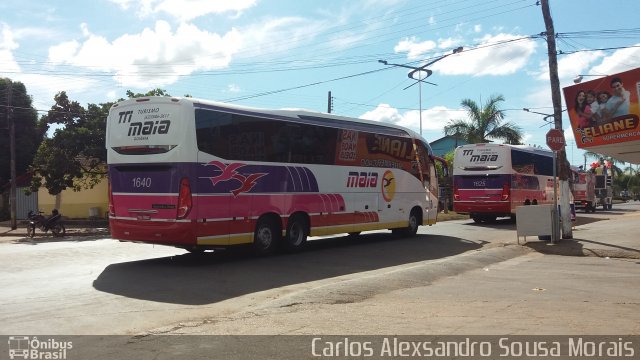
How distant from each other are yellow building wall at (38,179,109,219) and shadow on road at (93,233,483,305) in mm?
21074

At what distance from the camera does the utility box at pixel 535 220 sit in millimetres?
14883

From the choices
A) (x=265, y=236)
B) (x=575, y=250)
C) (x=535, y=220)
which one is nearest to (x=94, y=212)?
(x=265, y=236)

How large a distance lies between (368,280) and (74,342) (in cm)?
472

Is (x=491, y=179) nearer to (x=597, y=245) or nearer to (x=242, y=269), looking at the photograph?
(x=597, y=245)

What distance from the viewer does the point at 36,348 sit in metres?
5.57

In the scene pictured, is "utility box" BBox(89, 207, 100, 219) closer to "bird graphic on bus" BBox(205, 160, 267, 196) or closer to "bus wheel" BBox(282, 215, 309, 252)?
"bus wheel" BBox(282, 215, 309, 252)

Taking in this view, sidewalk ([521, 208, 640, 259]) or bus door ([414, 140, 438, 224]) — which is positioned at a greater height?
bus door ([414, 140, 438, 224])

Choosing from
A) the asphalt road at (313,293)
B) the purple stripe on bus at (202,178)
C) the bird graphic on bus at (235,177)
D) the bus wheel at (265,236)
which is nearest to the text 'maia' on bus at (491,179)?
the asphalt road at (313,293)

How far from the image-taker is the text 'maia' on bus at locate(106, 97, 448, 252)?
10.9 metres

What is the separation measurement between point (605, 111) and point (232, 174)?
1044 cm

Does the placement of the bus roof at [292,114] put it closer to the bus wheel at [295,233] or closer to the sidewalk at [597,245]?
the bus wheel at [295,233]

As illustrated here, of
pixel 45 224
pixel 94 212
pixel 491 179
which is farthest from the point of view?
pixel 94 212

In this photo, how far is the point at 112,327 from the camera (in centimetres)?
644

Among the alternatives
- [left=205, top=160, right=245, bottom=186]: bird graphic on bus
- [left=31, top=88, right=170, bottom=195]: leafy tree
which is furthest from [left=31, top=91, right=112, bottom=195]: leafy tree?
[left=205, top=160, right=245, bottom=186]: bird graphic on bus
